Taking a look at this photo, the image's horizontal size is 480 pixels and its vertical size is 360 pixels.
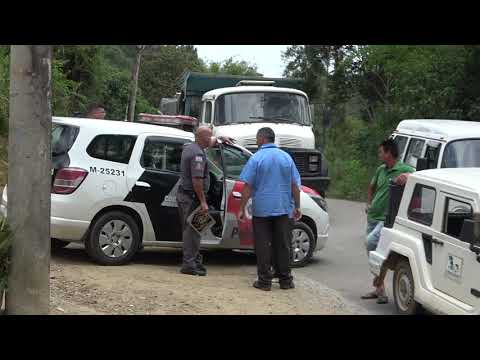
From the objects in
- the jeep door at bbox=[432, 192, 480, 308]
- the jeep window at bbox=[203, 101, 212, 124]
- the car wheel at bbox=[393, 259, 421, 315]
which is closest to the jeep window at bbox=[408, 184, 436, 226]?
the jeep door at bbox=[432, 192, 480, 308]

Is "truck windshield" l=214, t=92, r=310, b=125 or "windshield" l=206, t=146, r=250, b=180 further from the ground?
"truck windshield" l=214, t=92, r=310, b=125

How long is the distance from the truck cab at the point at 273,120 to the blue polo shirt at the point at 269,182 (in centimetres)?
566

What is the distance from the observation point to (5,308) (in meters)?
6.19

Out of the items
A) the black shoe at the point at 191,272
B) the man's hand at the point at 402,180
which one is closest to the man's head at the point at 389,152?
the man's hand at the point at 402,180

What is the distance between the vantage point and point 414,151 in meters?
11.8

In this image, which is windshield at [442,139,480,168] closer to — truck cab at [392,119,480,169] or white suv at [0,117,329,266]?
truck cab at [392,119,480,169]

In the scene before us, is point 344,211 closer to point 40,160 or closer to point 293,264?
point 293,264

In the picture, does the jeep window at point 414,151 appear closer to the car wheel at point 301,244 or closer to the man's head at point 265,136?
the car wheel at point 301,244

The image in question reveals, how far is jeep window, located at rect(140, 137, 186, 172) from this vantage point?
9930mm

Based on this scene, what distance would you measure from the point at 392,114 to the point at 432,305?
17.5 meters

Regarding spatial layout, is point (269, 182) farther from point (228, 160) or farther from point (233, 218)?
point (228, 160)

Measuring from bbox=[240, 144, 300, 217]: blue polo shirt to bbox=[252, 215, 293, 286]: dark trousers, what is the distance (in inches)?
4.2

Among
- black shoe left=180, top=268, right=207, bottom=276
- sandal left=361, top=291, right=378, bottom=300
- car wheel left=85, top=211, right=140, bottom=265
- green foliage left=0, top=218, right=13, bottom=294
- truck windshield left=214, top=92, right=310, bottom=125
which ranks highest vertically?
truck windshield left=214, top=92, right=310, bottom=125

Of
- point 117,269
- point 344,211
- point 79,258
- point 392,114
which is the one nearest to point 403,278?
point 117,269
